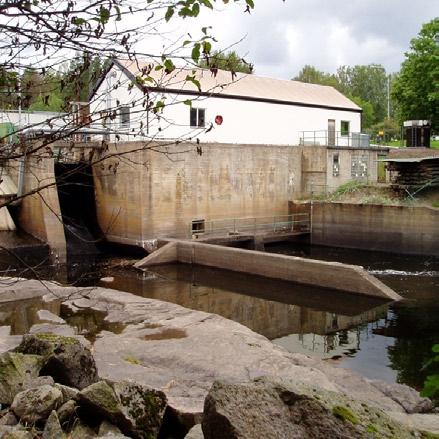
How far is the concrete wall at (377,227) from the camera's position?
22172 mm

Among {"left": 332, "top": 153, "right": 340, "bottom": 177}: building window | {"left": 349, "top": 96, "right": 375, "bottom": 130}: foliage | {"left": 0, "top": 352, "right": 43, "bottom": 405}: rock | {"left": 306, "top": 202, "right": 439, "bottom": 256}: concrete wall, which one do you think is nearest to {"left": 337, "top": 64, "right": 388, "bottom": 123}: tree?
{"left": 349, "top": 96, "right": 375, "bottom": 130}: foliage

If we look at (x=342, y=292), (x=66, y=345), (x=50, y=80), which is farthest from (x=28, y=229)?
(x=50, y=80)

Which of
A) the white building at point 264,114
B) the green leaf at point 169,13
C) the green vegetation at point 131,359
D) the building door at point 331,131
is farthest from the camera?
the building door at point 331,131

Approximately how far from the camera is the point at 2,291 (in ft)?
46.6

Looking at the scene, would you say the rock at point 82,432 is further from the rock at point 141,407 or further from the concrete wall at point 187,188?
the concrete wall at point 187,188

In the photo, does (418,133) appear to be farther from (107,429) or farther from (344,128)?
(107,429)

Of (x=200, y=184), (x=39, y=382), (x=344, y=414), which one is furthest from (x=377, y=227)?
(x=344, y=414)

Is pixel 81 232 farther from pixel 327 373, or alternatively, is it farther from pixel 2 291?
pixel 327 373

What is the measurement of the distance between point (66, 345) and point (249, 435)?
344 centimetres

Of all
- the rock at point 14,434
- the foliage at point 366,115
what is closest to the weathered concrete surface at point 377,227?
the rock at point 14,434

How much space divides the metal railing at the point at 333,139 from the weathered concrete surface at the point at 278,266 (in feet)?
44.7

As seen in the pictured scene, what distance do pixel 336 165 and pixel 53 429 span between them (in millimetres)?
26839

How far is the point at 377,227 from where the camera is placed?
23.8 m

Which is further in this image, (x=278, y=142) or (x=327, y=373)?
(x=278, y=142)
